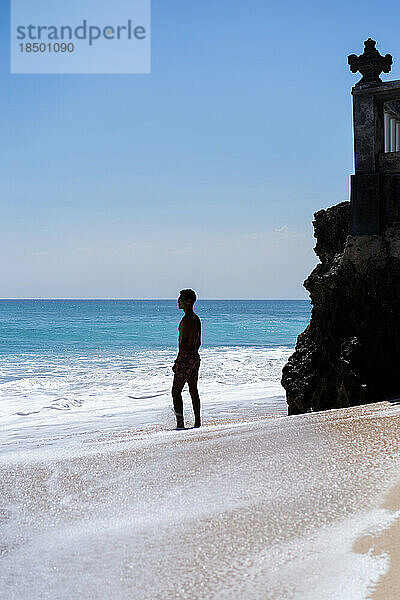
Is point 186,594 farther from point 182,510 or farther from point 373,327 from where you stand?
point 373,327

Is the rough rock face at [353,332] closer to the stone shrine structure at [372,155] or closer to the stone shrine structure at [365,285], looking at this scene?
the stone shrine structure at [365,285]

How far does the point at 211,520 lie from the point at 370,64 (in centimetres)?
658

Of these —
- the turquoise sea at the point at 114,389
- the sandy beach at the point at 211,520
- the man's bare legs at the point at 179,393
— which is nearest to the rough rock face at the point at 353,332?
the man's bare legs at the point at 179,393

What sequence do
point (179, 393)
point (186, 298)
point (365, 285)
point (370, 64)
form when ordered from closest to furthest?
point (186, 298)
point (179, 393)
point (365, 285)
point (370, 64)

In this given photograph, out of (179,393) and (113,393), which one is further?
(113,393)

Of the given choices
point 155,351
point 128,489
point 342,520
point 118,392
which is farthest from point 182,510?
point 155,351

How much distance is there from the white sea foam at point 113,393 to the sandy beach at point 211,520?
186 inches

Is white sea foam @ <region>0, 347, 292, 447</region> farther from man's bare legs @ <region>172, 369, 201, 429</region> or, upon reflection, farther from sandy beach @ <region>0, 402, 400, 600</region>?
sandy beach @ <region>0, 402, 400, 600</region>

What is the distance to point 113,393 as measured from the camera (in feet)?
44.0

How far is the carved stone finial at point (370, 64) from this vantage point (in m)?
7.84

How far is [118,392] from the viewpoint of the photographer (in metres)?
13.6

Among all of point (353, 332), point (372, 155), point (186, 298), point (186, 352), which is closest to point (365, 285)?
point (353, 332)

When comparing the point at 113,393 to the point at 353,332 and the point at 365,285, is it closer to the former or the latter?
the point at 353,332

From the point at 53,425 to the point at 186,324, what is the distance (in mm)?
4175
